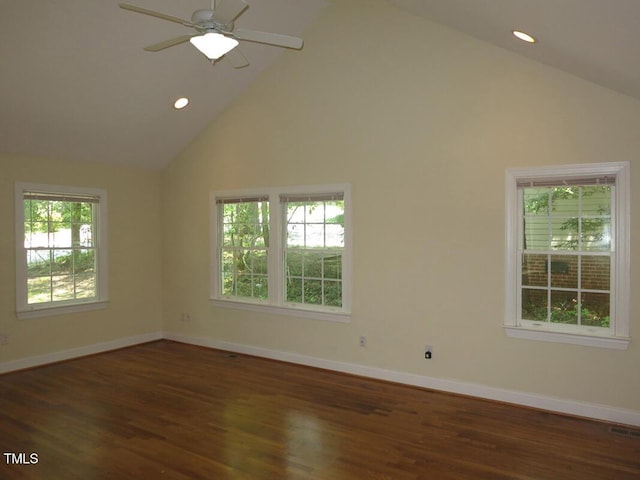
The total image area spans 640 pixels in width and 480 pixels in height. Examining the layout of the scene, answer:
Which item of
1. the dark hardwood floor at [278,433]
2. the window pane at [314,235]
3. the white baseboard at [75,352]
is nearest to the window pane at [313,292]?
the window pane at [314,235]

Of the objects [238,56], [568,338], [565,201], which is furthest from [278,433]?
[238,56]

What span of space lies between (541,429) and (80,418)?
359 centimetres

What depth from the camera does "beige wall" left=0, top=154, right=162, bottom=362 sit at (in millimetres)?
5031

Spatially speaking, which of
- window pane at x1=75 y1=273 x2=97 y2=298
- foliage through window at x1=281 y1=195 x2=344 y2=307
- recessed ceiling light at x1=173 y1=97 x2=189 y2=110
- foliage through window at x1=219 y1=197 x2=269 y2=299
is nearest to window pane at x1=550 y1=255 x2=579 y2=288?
foliage through window at x1=281 y1=195 x2=344 y2=307

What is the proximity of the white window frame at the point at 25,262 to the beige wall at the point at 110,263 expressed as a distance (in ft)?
0.18

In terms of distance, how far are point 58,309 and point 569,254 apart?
534cm

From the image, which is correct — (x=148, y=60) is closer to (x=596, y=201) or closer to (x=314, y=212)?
(x=314, y=212)

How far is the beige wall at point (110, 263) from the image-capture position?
503 cm

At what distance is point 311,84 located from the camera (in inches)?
203

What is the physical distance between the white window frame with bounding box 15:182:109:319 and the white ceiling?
397 millimetres

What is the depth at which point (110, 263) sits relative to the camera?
5992 mm

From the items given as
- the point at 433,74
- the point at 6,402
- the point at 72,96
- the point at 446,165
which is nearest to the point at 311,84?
the point at 433,74

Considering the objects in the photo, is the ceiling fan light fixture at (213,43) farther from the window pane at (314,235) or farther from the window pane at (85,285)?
the window pane at (85,285)

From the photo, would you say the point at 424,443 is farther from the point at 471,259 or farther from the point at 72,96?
the point at 72,96
